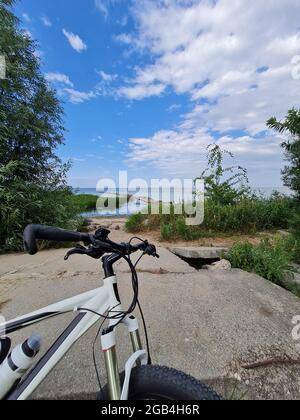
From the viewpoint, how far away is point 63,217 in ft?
16.4

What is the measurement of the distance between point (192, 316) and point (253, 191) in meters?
5.93

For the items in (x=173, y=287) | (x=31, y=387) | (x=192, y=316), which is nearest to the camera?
(x=31, y=387)

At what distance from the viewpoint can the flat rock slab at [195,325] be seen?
1522 millimetres

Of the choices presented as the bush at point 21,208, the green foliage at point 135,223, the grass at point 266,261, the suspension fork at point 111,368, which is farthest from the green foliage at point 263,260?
the bush at point 21,208

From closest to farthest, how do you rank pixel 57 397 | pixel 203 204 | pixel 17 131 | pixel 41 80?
pixel 57 397, pixel 17 131, pixel 41 80, pixel 203 204

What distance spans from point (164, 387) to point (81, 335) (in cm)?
38

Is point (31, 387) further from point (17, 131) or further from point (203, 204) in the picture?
point (203, 204)

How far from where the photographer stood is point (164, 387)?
947mm

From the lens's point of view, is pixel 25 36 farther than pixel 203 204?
No

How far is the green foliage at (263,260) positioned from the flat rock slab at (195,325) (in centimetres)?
27

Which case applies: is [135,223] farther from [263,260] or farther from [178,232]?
[263,260]

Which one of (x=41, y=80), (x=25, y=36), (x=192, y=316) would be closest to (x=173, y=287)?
(x=192, y=316)

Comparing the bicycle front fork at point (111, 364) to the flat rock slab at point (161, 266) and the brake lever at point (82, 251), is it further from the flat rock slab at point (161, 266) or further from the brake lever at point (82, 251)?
the flat rock slab at point (161, 266)

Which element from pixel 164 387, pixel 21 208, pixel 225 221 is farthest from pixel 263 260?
pixel 21 208
